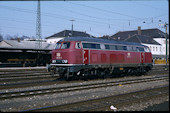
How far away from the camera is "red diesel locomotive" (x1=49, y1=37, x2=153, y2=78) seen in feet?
54.2

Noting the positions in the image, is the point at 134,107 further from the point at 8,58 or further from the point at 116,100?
the point at 8,58

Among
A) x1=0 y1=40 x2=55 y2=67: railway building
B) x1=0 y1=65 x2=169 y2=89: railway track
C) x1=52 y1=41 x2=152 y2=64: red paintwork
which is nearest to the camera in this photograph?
x1=0 y1=65 x2=169 y2=89: railway track

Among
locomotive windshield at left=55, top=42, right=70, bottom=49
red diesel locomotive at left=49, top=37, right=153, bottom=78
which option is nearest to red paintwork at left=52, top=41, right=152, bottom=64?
red diesel locomotive at left=49, top=37, right=153, bottom=78

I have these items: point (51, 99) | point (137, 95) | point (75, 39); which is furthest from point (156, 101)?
point (75, 39)

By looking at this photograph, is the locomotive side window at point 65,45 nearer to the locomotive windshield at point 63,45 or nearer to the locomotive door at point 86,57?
the locomotive windshield at point 63,45

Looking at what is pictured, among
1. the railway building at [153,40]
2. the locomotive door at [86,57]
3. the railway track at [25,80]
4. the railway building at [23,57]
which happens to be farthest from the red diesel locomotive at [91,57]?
the railway building at [153,40]

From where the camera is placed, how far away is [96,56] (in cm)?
1806

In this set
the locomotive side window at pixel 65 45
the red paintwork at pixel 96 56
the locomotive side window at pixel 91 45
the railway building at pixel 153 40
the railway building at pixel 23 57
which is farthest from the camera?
the railway building at pixel 153 40

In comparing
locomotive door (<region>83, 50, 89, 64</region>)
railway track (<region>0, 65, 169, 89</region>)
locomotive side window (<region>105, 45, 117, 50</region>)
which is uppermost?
locomotive side window (<region>105, 45, 117, 50</region>)

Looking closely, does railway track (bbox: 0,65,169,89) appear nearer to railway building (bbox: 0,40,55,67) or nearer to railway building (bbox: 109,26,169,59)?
railway building (bbox: 0,40,55,67)

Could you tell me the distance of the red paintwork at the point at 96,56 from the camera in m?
16.5

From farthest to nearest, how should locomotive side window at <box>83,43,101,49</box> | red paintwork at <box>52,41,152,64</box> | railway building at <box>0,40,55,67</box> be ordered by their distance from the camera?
railway building at <box>0,40,55,67</box> → locomotive side window at <box>83,43,101,49</box> → red paintwork at <box>52,41,152,64</box>

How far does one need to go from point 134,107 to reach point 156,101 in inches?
76.7

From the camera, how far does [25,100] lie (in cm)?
1024
